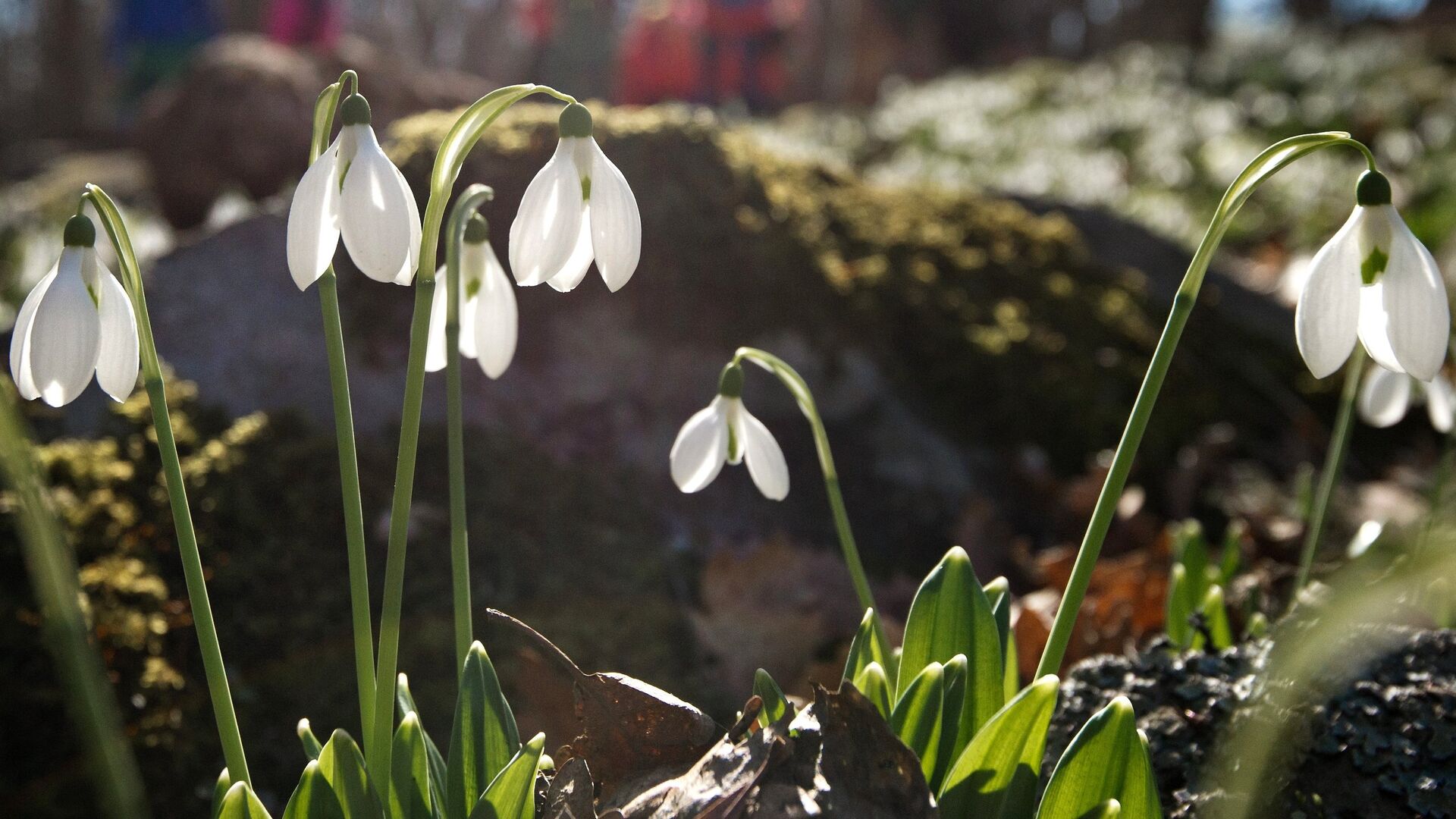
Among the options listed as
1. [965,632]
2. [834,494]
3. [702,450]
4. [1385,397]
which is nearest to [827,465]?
[834,494]

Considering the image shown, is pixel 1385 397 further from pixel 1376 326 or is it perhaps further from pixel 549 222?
pixel 549 222

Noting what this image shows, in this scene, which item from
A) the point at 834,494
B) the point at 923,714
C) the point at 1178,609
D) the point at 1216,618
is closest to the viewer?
the point at 923,714

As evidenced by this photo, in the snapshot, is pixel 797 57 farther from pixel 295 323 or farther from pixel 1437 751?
pixel 1437 751

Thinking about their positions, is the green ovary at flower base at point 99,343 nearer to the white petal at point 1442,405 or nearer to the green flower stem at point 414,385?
the green flower stem at point 414,385

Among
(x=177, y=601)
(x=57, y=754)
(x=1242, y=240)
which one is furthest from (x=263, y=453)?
(x=1242, y=240)

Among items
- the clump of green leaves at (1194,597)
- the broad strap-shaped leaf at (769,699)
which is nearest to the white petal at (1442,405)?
the clump of green leaves at (1194,597)

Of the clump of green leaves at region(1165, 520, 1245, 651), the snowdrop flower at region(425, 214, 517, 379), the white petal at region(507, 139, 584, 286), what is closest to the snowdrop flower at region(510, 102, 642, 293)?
the white petal at region(507, 139, 584, 286)
